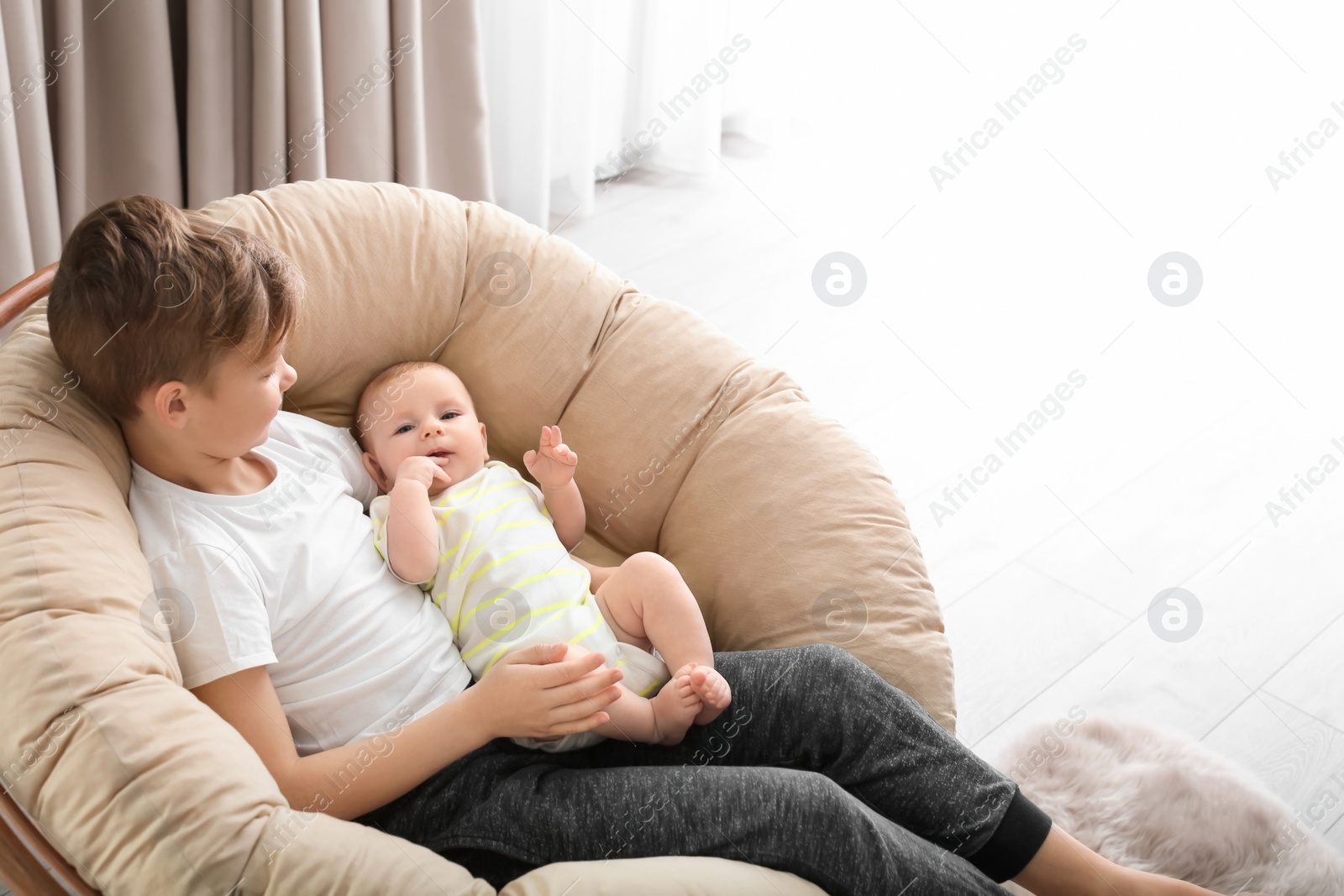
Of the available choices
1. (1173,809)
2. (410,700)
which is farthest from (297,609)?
(1173,809)

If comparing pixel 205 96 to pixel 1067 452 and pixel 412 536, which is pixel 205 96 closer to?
pixel 412 536

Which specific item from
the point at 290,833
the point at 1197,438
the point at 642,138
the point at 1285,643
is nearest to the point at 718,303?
the point at 642,138

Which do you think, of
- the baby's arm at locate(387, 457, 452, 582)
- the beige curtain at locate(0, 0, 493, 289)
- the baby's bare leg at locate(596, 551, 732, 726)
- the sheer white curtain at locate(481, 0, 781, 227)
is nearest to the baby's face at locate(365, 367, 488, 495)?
the baby's arm at locate(387, 457, 452, 582)

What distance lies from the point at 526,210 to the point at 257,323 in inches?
77.8

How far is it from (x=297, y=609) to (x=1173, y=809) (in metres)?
1.20

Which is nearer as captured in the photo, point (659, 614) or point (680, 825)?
point (680, 825)

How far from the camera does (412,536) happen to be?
1.28 m

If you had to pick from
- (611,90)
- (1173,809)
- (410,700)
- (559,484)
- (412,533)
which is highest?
(611,90)

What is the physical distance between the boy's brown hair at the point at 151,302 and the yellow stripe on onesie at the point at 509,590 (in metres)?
0.32

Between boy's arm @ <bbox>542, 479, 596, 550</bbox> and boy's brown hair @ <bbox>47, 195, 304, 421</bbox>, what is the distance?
0.43 meters

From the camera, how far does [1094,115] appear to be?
3.69 meters

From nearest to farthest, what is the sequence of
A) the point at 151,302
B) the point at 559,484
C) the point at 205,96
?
the point at 151,302
the point at 559,484
the point at 205,96

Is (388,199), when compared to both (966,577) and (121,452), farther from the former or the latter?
(966,577)

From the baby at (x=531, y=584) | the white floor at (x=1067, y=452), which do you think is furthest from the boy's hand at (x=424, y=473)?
the white floor at (x=1067, y=452)
